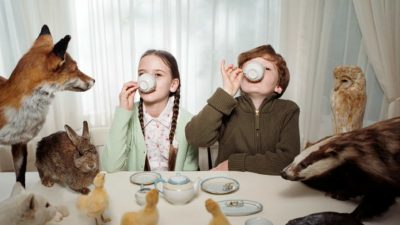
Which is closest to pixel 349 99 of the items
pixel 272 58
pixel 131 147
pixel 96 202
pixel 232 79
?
pixel 272 58

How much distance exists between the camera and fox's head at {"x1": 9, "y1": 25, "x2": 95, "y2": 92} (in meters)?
0.85

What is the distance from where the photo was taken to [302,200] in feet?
3.29

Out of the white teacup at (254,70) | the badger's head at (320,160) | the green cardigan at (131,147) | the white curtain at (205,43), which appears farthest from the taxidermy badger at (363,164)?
the white curtain at (205,43)

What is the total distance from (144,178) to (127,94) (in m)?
0.31

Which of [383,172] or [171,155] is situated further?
[171,155]

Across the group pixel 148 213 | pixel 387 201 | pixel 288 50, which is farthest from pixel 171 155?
pixel 288 50

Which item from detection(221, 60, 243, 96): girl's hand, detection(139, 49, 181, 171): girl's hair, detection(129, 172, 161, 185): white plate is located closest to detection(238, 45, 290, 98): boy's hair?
detection(221, 60, 243, 96): girl's hand

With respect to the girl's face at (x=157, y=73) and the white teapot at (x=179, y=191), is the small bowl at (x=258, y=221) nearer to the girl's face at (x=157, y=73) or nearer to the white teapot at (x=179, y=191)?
the white teapot at (x=179, y=191)

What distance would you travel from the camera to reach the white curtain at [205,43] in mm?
1803

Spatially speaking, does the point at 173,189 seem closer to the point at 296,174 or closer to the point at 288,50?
the point at 296,174

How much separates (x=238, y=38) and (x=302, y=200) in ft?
4.00

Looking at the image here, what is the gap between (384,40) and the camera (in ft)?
6.46

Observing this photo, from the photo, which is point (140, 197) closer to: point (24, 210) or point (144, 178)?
point (144, 178)

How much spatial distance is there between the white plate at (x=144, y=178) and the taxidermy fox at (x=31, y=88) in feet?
1.18
